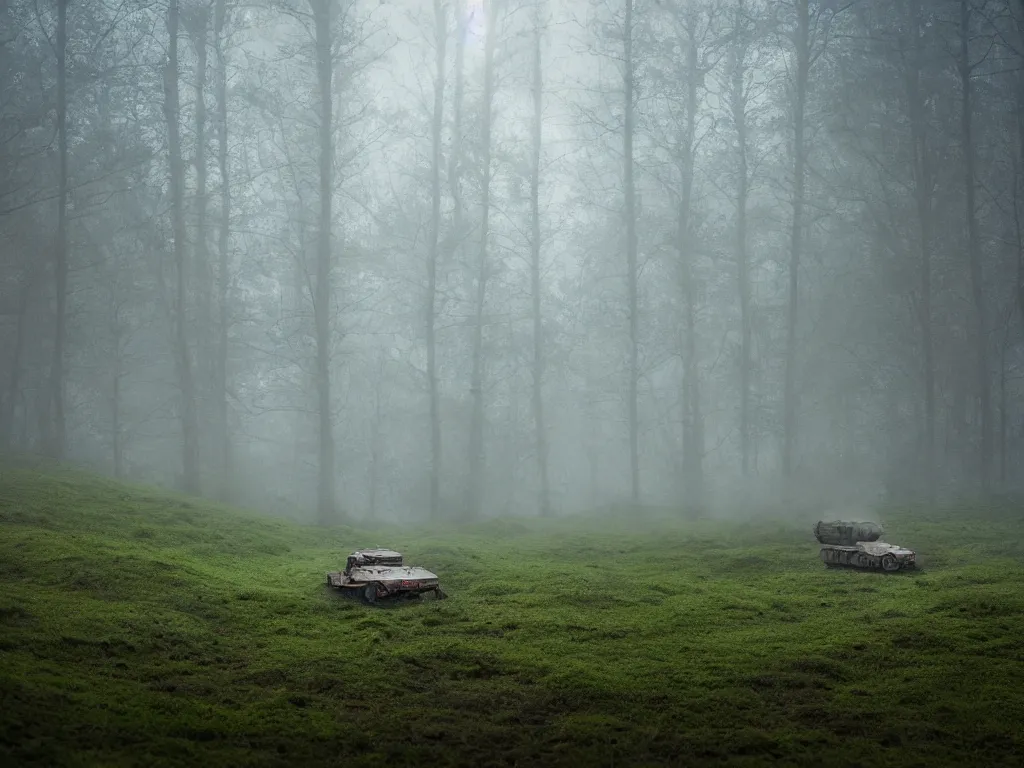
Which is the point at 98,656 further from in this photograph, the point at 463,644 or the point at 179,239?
the point at 179,239

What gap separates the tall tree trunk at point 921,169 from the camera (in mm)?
32688

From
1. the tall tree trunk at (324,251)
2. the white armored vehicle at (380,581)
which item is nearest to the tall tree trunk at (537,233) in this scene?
the tall tree trunk at (324,251)

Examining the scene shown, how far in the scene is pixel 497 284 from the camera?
133ft

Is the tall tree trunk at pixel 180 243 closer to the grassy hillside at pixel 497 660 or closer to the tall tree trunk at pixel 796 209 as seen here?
the grassy hillside at pixel 497 660

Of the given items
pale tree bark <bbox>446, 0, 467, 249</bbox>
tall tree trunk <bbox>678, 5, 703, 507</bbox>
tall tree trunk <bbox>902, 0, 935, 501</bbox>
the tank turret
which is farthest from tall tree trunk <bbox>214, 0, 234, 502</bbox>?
tall tree trunk <bbox>902, 0, 935, 501</bbox>

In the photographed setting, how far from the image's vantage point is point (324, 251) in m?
29.3

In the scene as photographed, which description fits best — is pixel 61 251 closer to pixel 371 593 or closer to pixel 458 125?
pixel 458 125

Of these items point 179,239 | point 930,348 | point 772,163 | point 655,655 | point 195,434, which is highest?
point 772,163

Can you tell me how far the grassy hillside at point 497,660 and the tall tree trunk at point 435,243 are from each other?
13.7 meters

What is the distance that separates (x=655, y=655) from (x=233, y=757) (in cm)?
565

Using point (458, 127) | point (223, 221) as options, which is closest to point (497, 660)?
point (223, 221)

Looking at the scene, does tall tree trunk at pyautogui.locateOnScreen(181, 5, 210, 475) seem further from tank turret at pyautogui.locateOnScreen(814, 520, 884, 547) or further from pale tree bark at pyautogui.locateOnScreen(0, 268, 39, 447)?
tank turret at pyautogui.locateOnScreen(814, 520, 884, 547)

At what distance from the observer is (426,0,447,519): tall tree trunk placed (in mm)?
31656

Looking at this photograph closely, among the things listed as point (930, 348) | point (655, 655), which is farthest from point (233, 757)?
point (930, 348)
